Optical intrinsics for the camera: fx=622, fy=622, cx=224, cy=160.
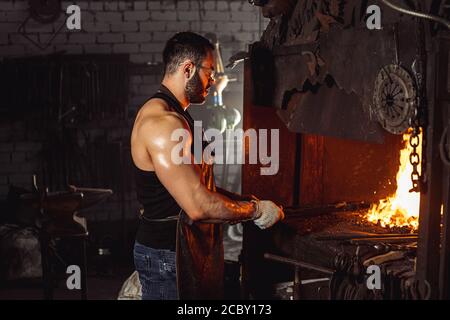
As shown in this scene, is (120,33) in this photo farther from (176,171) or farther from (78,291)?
(176,171)

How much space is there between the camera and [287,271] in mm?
6148

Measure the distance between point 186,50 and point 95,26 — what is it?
226 inches

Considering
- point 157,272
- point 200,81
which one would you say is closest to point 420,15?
point 200,81

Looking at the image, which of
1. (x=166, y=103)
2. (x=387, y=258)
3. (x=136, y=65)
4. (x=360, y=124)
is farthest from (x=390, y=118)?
(x=136, y=65)

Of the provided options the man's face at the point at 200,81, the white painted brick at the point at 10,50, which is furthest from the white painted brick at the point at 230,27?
the man's face at the point at 200,81

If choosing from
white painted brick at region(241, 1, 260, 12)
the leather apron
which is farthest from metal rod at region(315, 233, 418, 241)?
white painted brick at region(241, 1, 260, 12)

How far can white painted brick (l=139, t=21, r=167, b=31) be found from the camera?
985 cm

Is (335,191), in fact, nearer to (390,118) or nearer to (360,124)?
(360,124)

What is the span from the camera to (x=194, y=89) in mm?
4379

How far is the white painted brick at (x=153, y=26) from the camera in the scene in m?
9.85

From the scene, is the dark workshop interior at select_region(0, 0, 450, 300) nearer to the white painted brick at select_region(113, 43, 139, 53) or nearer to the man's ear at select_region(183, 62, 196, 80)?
the white painted brick at select_region(113, 43, 139, 53)

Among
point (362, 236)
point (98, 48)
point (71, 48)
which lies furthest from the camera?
point (98, 48)

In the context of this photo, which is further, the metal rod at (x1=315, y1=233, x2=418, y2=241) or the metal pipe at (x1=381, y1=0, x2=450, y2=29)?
the metal rod at (x1=315, y1=233, x2=418, y2=241)

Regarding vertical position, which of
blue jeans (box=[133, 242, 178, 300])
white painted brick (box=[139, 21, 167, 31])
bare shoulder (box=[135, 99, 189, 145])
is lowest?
blue jeans (box=[133, 242, 178, 300])
